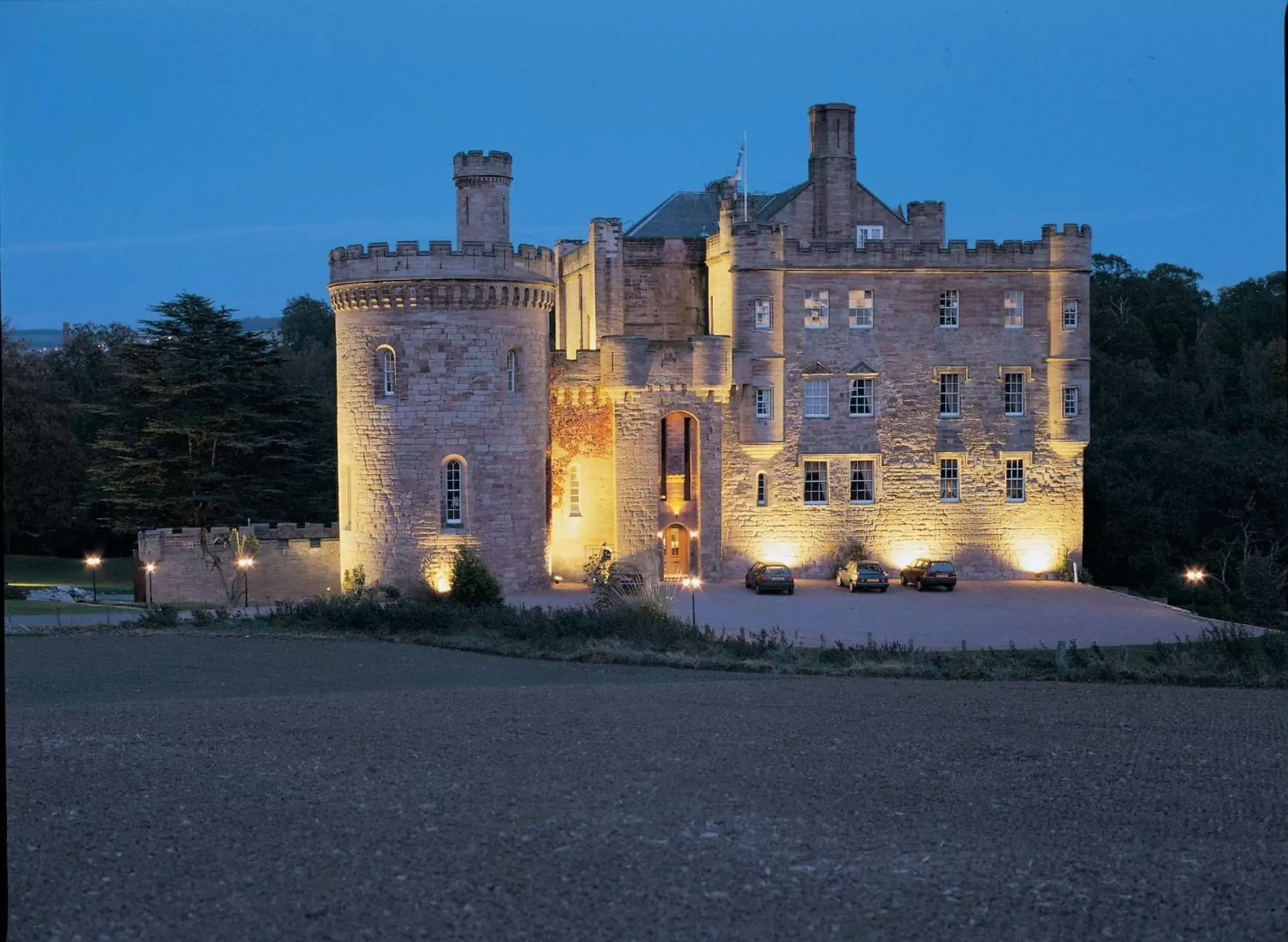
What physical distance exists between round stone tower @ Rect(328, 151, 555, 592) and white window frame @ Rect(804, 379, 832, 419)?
7865 millimetres

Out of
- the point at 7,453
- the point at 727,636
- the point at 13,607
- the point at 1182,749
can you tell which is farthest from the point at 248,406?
the point at 1182,749

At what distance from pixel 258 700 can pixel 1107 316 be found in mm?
57315

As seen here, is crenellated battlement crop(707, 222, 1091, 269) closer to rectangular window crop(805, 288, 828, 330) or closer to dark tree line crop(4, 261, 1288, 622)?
rectangular window crop(805, 288, 828, 330)

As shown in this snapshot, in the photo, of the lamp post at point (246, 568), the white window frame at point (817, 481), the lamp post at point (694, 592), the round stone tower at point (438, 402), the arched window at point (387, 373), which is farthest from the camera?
the white window frame at point (817, 481)

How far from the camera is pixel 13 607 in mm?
40781

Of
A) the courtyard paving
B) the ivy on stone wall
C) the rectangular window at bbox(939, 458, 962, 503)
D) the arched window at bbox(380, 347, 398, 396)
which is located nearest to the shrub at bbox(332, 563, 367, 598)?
the courtyard paving

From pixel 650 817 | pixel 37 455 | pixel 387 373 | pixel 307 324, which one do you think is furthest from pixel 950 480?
pixel 307 324

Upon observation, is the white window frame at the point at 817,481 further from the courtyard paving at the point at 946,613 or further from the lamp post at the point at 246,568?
the lamp post at the point at 246,568

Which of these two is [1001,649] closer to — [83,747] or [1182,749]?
[1182,749]

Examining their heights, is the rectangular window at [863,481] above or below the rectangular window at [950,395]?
below

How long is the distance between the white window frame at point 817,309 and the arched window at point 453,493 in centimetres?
1045

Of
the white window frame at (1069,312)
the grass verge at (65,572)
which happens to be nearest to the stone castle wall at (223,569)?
the grass verge at (65,572)

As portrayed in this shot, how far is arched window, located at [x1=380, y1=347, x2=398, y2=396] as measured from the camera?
39969mm

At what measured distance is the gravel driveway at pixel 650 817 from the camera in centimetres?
1152
